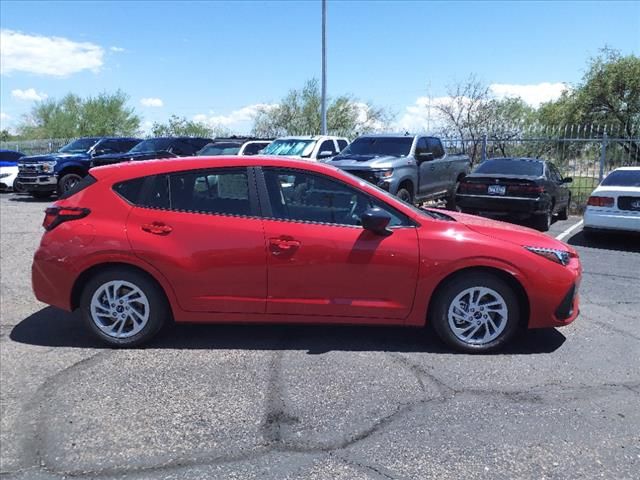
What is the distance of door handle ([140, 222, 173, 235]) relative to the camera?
466 centimetres

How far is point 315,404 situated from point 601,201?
8.23 m

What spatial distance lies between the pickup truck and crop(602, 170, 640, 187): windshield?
145 inches

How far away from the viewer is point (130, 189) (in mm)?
4844

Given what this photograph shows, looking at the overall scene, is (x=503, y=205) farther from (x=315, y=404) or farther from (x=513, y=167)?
(x=315, y=404)

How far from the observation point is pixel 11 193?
2028cm

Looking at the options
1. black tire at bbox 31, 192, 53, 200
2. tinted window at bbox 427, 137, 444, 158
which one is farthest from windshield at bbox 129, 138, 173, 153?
tinted window at bbox 427, 137, 444, 158

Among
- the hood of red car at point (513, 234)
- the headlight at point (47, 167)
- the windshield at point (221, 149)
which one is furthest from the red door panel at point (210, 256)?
the headlight at point (47, 167)

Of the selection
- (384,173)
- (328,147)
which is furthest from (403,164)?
(328,147)

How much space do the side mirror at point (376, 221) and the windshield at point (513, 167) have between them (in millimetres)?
7780

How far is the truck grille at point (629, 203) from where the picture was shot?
959 centimetres

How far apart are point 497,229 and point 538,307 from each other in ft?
2.40

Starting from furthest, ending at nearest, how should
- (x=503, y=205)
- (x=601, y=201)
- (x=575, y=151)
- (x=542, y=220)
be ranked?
(x=575, y=151)
(x=542, y=220)
(x=503, y=205)
(x=601, y=201)

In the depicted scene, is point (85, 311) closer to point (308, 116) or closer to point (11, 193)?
point (11, 193)

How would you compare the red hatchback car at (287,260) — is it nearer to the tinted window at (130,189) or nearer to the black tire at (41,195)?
the tinted window at (130,189)
